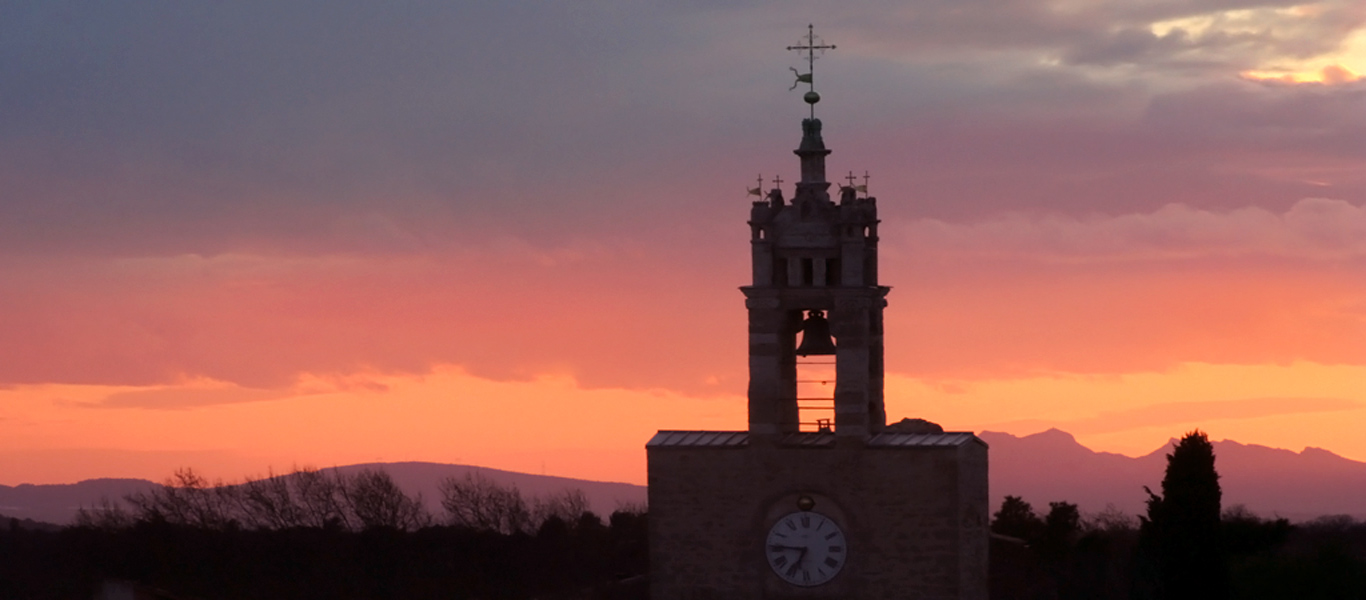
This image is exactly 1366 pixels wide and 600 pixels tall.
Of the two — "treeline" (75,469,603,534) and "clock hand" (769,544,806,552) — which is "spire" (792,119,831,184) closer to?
"clock hand" (769,544,806,552)

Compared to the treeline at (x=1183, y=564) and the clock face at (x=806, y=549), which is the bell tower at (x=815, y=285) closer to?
the clock face at (x=806, y=549)

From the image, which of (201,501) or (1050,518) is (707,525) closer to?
(1050,518)

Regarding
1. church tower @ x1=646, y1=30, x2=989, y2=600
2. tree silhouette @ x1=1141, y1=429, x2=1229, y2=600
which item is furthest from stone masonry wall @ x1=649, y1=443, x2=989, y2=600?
tree silhouette @ x1=1141, y1=429, x2=1229, y2=600

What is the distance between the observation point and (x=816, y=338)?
46.8m

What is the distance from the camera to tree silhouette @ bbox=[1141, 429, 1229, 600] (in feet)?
187

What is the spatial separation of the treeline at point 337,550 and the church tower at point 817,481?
30.9 m

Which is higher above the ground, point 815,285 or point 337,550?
point 815,285

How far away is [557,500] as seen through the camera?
113250 millimetres

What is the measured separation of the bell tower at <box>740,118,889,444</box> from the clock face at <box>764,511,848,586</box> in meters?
1.80

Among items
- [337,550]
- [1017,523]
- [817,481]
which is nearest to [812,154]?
[817,481]

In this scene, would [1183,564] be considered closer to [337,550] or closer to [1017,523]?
[1017,523]

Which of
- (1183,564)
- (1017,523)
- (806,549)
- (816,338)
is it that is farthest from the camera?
(1017,523)

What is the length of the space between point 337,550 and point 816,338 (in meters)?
47.9

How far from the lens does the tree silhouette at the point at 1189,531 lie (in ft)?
187
